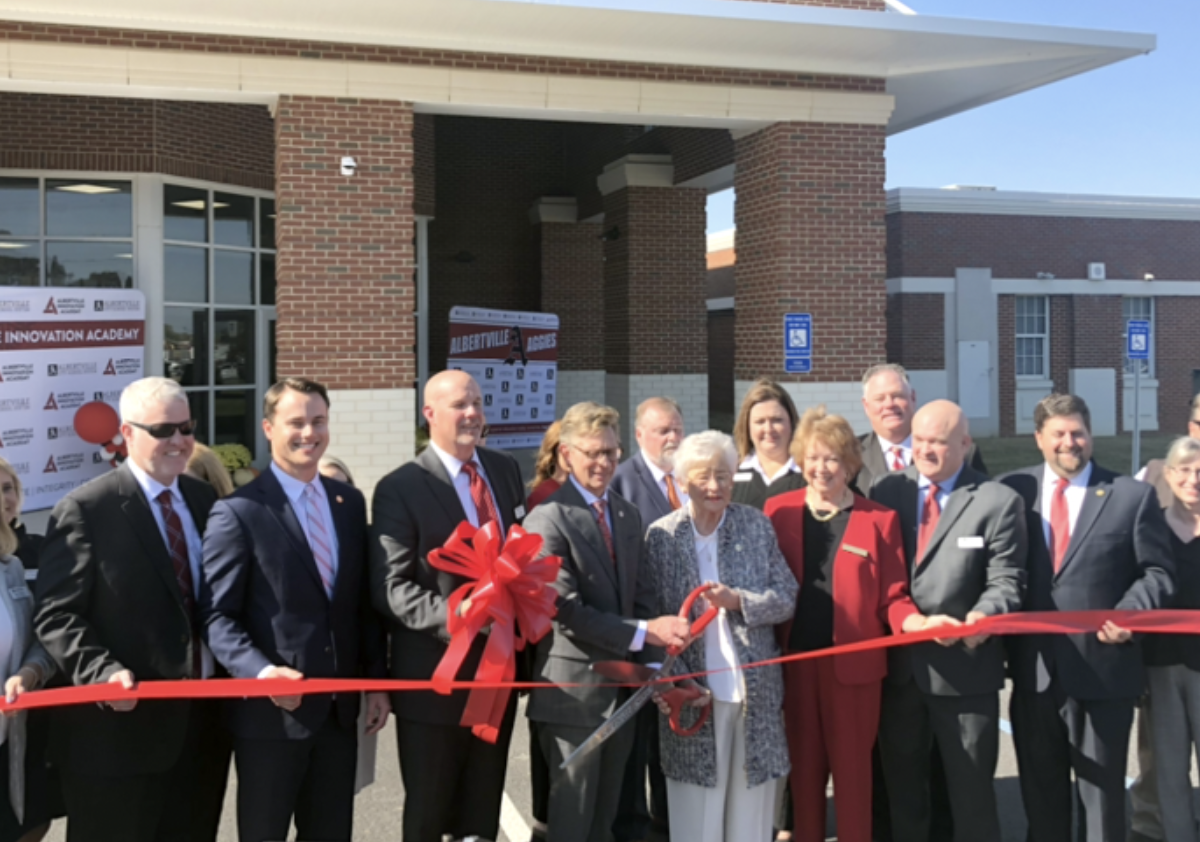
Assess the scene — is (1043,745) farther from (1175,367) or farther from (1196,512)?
(1175,367)

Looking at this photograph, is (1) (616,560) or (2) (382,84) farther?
(2) (382,84)

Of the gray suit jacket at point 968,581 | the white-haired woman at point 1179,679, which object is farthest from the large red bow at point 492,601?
the white-haired woman at point 1179,679

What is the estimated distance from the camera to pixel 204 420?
13.6 m

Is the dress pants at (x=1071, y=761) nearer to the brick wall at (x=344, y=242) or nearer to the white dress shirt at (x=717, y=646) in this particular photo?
the white dress shirt at (x=717, y=646)

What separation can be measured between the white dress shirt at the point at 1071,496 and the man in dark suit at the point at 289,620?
2819mm

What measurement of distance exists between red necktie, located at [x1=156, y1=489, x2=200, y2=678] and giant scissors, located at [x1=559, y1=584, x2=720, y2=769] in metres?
1.36

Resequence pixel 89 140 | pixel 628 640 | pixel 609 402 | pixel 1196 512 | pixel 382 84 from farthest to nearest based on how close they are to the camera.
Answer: pixel 609 402, pixel 89 140, pixel 382 84, pixel 1196 512, pixel 628 640

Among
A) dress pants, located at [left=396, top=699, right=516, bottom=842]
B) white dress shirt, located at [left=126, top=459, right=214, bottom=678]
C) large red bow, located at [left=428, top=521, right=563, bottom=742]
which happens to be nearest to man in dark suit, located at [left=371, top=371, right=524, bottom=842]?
dress pants, located at [left=396, top=699, right=516, bottom=842]

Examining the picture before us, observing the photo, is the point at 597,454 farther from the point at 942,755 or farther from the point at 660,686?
the point at 942,755

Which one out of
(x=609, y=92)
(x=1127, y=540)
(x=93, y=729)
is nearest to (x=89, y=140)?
(x=609, y=92)

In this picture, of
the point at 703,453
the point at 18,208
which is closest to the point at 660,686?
the point at 703,453

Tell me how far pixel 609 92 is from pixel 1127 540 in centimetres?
818

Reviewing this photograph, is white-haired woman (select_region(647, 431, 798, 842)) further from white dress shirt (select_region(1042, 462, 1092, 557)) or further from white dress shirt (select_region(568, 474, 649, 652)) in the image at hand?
white dress shirt (select_region(1042, 462, 1092, 557))

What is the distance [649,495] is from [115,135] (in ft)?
33.3
